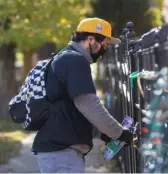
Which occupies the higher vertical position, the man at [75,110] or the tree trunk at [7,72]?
the man at [75,110]

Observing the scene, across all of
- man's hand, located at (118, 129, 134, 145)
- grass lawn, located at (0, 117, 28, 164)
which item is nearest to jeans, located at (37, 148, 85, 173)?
man's hand, located at (118, 129, 134, 145)

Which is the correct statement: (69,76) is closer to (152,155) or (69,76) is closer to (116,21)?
(152,155)

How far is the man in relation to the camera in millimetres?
3984

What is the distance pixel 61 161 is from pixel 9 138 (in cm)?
811

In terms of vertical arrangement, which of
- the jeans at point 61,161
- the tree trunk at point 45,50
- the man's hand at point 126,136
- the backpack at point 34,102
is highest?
the backpack at point 34,102

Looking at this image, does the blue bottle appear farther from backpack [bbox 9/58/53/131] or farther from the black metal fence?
backpack [bbox 9/58/53/131]

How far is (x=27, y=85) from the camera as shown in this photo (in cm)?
425

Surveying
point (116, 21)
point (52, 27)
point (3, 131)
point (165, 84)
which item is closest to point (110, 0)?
point (116, 21)

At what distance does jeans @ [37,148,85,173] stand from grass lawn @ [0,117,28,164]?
205 inches

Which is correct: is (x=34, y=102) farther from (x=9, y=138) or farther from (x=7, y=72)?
(x=7, y=72)

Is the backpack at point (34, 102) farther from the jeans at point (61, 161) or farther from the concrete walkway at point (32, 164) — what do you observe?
the concrete walkway at point (32, 164)

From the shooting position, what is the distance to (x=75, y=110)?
13.6 ft

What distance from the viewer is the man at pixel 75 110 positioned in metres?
3.98

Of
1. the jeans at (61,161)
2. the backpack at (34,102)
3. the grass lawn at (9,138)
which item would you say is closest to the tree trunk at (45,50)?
the grass lawn at (9,138)
